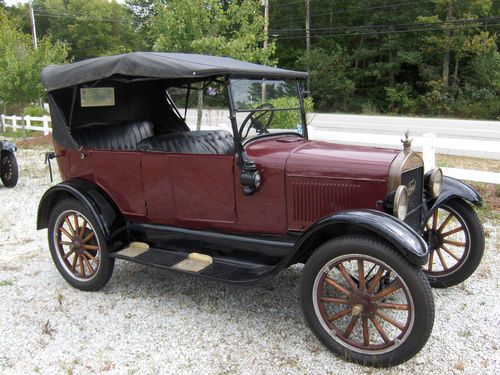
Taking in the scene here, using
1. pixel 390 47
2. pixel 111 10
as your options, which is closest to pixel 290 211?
pixel 390 47

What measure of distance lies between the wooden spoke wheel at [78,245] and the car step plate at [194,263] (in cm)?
82

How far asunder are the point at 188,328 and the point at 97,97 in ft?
7.70

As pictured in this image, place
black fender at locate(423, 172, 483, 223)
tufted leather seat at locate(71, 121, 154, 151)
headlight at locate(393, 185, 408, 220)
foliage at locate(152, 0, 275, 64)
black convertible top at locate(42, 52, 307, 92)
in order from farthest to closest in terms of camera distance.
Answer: foliage at locate(152, 0, 275, 64) → tufted leather seat at locate(71, 121, 154, 151) → black fender at locate(423, 172, 483, 223) → black convertible top at locate(42, 52, 307, 92) → headlight at locate(393, 185, 408, 220)

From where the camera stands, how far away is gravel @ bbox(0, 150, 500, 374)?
2748 millimetres

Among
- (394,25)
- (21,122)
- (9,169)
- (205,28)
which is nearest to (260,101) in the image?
(205,28)

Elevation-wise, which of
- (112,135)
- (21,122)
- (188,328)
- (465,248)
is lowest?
(188,328)

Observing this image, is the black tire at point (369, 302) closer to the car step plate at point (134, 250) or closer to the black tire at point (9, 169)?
the car step plate at point (134, 250)

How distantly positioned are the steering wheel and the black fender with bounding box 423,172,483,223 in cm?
133

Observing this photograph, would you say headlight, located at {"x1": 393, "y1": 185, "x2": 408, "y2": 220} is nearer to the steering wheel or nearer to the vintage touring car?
the vintage touring car

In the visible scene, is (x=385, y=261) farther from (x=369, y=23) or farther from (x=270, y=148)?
(x=369, y=23)

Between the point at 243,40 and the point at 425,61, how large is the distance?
800 inches

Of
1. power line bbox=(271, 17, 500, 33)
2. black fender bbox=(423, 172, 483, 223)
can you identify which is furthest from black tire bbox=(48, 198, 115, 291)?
power line bbox=(271, 17, 500, 33)

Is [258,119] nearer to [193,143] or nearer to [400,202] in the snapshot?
[193,143]

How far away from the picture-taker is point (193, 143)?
13.1ft
